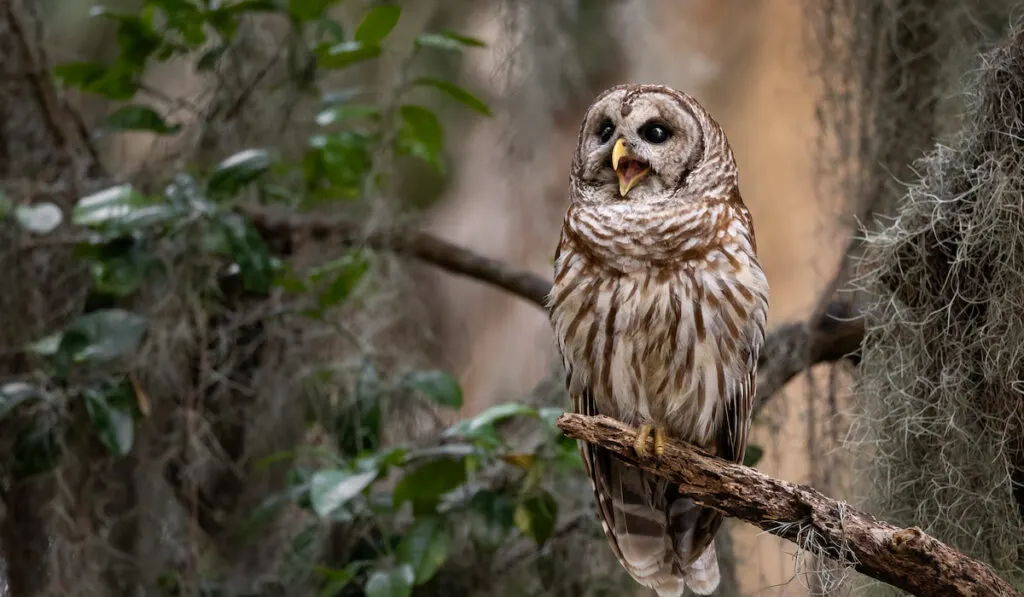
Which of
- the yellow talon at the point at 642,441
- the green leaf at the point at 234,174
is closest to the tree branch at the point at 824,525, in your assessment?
the yellow talon at the point at 642,441

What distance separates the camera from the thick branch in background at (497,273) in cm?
287

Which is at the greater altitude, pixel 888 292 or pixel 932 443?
pixel 888 292

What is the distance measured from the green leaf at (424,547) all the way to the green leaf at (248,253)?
2.20 feet

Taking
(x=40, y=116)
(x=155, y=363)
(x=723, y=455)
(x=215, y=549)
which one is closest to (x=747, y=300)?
(x=723, y=455)

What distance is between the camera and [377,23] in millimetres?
2625

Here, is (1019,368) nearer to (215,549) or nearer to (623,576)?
(623,576)

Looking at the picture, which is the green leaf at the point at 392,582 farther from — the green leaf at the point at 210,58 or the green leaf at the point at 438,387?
the green leaf at the point at 210,58

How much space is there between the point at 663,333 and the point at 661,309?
0.05 meters

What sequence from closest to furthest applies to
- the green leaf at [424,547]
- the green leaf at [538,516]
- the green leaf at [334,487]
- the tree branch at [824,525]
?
the tree branch at [824,525] < the green leaf at [334,487] < the green leaf at [424,547] < the green leaf at [538,516]

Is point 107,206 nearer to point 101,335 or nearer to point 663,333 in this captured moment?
point 101,335

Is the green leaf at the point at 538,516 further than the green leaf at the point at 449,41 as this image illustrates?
No

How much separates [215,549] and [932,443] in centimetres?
183

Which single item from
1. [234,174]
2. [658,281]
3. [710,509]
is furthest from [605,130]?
[234,174]

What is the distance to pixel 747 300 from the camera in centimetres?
202
